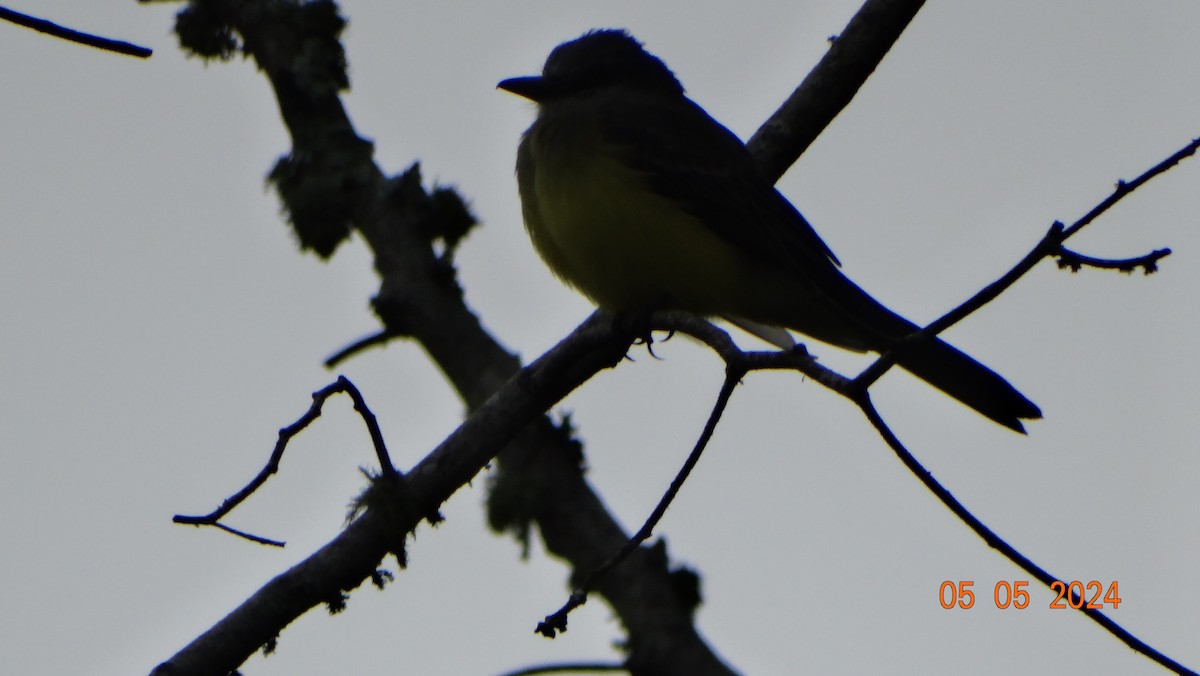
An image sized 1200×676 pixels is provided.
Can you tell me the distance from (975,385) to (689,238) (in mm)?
1132

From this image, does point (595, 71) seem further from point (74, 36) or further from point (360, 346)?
point (74, 36)

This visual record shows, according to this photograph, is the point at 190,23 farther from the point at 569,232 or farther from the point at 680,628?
the point at 680,628

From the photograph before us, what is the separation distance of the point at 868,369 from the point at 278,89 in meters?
4.99

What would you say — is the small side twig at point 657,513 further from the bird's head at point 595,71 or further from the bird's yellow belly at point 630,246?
the bird's head at point 595,71

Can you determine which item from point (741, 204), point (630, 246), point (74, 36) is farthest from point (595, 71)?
point (74, 36)

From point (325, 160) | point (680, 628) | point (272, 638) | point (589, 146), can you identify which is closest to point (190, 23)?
point (325, 160)

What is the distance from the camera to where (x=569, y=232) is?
507 cm

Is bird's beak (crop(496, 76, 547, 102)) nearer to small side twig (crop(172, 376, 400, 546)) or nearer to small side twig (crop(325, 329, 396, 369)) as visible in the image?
small side twig (crop(325, 329, 396, 369))

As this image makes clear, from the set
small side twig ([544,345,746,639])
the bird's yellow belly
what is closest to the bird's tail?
the bird's yellow belly

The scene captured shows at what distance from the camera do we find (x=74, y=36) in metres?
2.36

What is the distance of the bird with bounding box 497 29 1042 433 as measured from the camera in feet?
16.4

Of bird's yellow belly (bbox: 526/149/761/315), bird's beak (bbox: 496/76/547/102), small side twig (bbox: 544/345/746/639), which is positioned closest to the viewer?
small side twig (bbox: 544/345/746/639)

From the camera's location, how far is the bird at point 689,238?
498cm

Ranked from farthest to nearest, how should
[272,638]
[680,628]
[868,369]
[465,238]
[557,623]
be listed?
[465,238]
[680,628]
[272,638]
[557,623]
[868,369]
